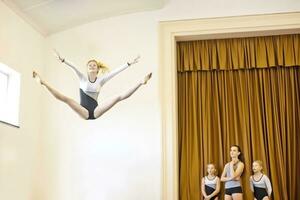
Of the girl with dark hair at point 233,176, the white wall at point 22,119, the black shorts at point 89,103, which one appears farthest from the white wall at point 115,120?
the black shorts at point 89,103

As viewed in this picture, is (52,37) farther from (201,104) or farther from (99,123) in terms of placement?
(201,104)

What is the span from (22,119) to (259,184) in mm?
3010

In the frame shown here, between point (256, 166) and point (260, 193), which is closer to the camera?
point (260, 193)

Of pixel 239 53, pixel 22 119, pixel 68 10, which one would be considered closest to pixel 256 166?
pixel 239 53

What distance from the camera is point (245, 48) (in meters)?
6.00

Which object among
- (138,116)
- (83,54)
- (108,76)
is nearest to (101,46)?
(83,54)

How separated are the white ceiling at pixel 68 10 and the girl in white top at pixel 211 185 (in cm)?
231

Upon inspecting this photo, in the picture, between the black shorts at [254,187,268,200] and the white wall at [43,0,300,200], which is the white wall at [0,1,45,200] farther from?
the black shorts at [254,187,268,200]

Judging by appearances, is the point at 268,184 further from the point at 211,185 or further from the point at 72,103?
the point at 72,103

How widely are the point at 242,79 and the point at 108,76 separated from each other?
2170 mm

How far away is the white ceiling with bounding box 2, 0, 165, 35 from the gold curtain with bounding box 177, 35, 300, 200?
39.7 inches

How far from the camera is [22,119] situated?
17.7ft

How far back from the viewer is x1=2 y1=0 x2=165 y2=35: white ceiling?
5.36 m

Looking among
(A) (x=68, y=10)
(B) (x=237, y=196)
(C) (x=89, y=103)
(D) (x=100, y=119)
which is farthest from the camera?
(D) (x=100, y=119)
